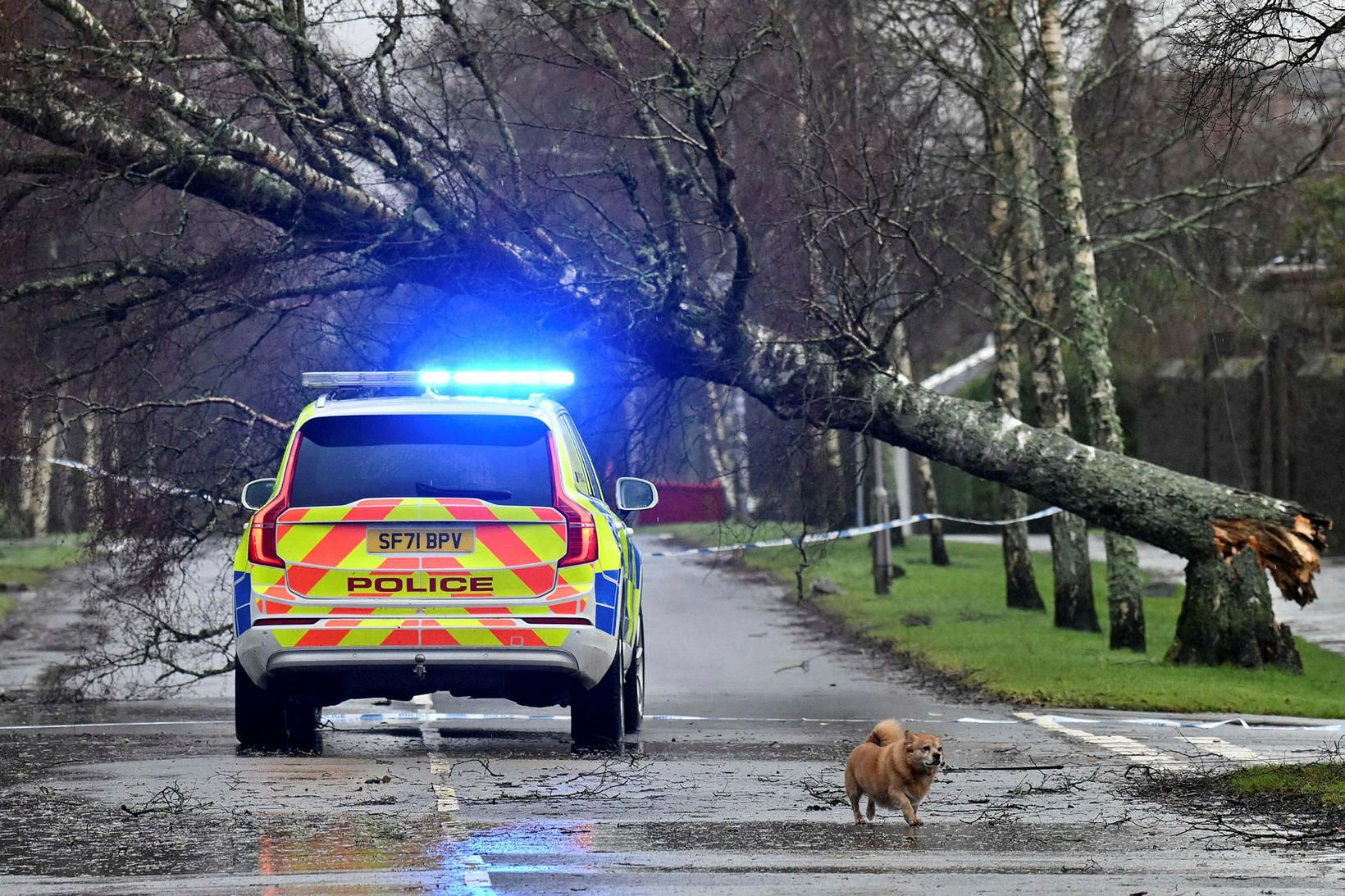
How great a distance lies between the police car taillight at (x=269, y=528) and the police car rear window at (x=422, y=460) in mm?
49

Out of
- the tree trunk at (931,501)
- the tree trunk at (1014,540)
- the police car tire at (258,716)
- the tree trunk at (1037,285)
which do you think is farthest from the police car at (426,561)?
the tree trunk at (931,501)

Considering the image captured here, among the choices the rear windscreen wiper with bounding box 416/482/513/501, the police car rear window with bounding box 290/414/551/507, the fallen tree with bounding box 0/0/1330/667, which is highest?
the fallen tree with bounding box 0/0/1330/667

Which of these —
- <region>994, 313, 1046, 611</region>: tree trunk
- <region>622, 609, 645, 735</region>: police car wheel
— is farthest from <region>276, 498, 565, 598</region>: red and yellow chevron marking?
<region>994, 313, 1046, 611</region>: tree trunk

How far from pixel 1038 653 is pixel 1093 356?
2.63 metres

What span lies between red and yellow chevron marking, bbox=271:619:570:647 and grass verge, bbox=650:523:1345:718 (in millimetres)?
5570

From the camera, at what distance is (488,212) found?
→ 1590cm

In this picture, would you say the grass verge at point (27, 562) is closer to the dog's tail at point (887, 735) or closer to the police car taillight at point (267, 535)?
the police car taillight at point (267, 535)

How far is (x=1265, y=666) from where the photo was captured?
649 inches

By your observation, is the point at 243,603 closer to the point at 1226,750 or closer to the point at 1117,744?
the point at 1117,744

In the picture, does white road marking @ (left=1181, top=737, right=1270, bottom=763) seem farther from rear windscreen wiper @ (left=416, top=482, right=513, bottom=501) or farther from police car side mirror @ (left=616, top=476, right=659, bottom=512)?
rear windscreen wiper @ (left=416, top=482, right=513, bottom=501)

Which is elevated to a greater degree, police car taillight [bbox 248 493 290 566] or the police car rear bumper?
police car taillight [bbox 248 493 290 566]

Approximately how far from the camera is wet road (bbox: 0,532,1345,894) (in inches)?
280

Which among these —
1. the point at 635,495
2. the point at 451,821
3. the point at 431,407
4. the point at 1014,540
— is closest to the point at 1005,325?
the point at 1014,540

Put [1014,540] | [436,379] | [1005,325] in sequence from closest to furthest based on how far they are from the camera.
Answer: [436,379]
[1005,325]
[1014,540]
